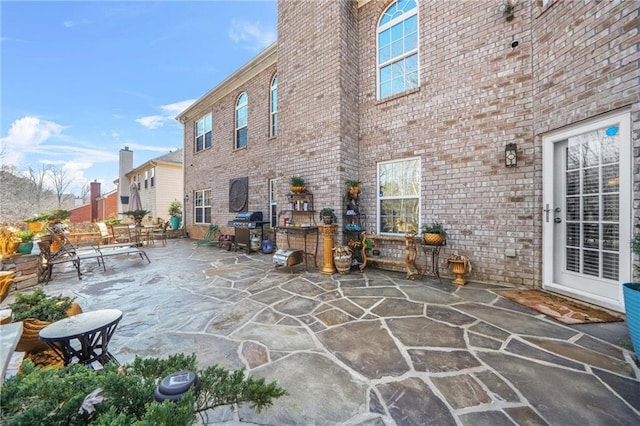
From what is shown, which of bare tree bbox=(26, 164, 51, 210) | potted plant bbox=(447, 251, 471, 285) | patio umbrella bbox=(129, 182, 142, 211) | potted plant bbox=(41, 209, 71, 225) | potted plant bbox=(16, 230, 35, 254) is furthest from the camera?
bare tree bbox=(26, 164, 51, 210)

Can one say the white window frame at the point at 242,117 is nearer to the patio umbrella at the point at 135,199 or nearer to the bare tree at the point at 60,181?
the patio umbrella at the point at 135,199

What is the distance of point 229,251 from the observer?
7840mm

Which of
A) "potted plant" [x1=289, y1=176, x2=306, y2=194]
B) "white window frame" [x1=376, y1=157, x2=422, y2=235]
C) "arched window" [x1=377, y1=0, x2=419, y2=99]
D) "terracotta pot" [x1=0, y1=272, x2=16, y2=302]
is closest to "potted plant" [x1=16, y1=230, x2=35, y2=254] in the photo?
"terracotta pot" [x1=0, y1=272, x2=16, y2=302]

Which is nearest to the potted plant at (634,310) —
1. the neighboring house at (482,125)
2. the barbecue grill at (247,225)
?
the neighboring house at (482,125)

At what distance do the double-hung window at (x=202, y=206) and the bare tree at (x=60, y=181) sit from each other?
17.0 meters

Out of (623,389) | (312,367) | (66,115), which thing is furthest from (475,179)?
(66,115)

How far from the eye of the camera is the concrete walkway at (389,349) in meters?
1.52

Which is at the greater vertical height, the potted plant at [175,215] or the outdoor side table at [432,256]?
the potted plant at [175,215]

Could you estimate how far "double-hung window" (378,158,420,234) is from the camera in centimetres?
493

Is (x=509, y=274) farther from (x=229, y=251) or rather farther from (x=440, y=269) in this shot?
(x=229, y=251)

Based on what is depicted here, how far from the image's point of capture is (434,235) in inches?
167

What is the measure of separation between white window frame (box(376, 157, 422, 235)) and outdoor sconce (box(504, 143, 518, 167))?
1369mm

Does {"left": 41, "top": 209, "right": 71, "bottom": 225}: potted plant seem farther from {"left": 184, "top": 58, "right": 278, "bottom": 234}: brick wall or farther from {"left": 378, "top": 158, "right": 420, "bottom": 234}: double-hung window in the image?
{"left": 378, "top": 158, "right": 420, "bottom": 234}: double-hung window

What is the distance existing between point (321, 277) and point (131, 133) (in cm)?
1789
